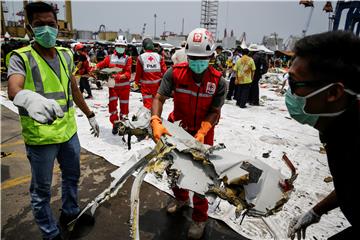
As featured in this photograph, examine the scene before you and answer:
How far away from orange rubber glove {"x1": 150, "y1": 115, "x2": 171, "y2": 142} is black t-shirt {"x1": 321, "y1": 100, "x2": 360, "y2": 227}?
111 centimetres

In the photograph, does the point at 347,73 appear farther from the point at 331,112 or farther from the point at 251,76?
the point at 251,76

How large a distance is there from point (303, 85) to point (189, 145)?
86 cm

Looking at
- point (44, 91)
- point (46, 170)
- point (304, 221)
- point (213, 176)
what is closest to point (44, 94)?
point (44, 91)

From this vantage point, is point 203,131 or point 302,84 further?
point 203,131

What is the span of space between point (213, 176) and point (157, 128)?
0.60 metres

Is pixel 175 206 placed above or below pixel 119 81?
below

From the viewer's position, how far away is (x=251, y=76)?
752 cm

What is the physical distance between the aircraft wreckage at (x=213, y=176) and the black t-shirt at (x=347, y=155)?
15.0 inches

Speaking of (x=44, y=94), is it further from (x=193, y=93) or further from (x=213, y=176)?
(x=213, y=176)

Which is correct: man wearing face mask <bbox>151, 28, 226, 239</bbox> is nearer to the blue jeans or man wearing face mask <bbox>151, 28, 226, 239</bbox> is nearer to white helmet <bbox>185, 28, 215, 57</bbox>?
white helmet <bbox>185, 28, 215, 57</bbox>

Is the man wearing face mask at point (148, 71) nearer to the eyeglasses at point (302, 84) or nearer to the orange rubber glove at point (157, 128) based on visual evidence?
the orange rubber glove at point (157, 128)

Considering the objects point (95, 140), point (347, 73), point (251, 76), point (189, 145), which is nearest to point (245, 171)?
point (189, 145)

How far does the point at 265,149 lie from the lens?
4.47 m

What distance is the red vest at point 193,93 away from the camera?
2.26 metres
